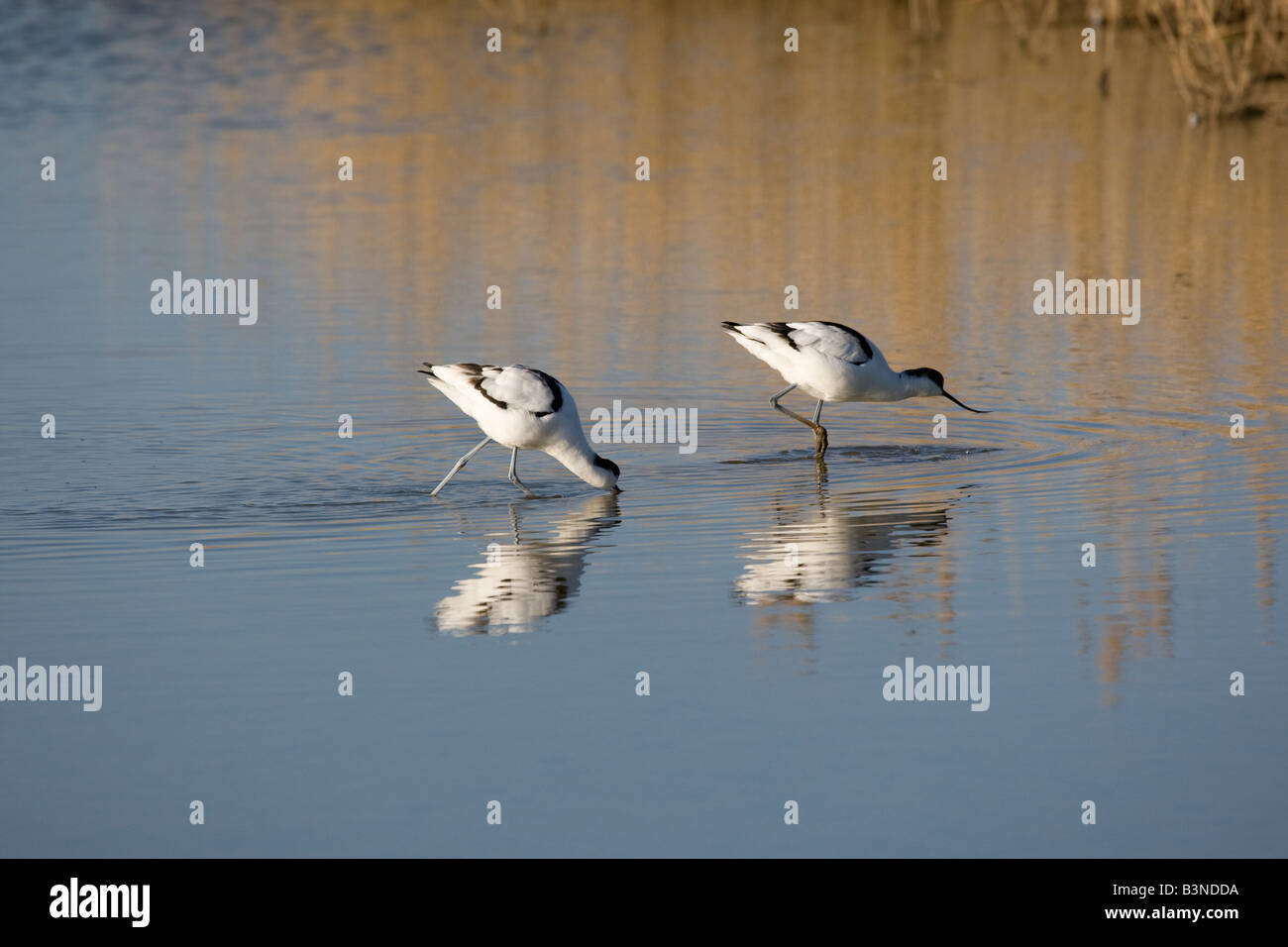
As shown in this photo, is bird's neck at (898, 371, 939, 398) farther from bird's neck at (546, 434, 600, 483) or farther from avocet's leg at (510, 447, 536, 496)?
avocet's leg at (510, 447, 536, 496)

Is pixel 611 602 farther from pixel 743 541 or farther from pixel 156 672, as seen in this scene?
pixel 156 672

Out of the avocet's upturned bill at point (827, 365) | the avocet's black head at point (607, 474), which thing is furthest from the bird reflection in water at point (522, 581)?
the avocet's upturned bill at point (827, 365)

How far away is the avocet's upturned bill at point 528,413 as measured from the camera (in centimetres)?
1140

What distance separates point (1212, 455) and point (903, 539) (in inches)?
108

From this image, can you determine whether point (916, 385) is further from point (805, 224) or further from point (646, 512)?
point (805, 224)

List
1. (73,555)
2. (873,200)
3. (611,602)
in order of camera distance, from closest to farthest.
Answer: (611,602) → (73,555) → (873,200)

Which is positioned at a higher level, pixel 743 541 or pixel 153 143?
pixel 153 143

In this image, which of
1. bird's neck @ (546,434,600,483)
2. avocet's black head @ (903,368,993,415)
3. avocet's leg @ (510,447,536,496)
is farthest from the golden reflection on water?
avocet's leg @ (510,447,536,496)

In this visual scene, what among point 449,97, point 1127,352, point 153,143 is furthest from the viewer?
point 449,97

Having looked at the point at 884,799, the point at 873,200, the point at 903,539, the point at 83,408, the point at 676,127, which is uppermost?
the point at 676,127

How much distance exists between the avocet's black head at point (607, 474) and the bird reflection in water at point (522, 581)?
12.1 inches

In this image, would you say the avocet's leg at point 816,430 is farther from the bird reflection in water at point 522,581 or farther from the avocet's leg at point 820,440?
the bird reflection in water at point 522,581

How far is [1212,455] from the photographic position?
12172 mm

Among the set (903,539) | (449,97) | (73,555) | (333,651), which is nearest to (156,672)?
(333,651)
